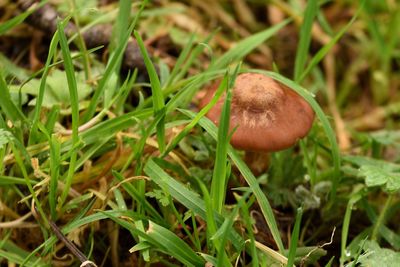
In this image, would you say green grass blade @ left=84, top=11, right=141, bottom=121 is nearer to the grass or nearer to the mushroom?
the grass

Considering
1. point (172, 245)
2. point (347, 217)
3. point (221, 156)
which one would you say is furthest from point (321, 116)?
point (172, 245)

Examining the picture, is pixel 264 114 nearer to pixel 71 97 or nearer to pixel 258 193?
pixel 258 193

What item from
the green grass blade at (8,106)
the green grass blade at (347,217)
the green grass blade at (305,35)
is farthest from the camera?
the green grass blade at (305,35)

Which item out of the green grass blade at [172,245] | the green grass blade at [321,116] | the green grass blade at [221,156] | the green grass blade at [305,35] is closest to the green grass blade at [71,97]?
the green grass blade at [172,245]

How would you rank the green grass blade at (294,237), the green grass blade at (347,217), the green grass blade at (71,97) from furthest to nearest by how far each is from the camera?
the green grass blade at (347,217) < the green grass blade at (71,97) < the green grass blade at (294,237)

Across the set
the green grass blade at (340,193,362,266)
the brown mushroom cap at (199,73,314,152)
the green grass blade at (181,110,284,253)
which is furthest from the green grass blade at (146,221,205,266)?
the green grass blade at (340,193,362,266)

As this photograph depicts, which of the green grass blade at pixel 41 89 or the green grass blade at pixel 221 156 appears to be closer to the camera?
the green grass blade at pixel 221 156

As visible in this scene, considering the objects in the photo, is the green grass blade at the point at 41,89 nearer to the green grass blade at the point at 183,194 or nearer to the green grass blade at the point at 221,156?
the green grass blade at the point at 183,194
